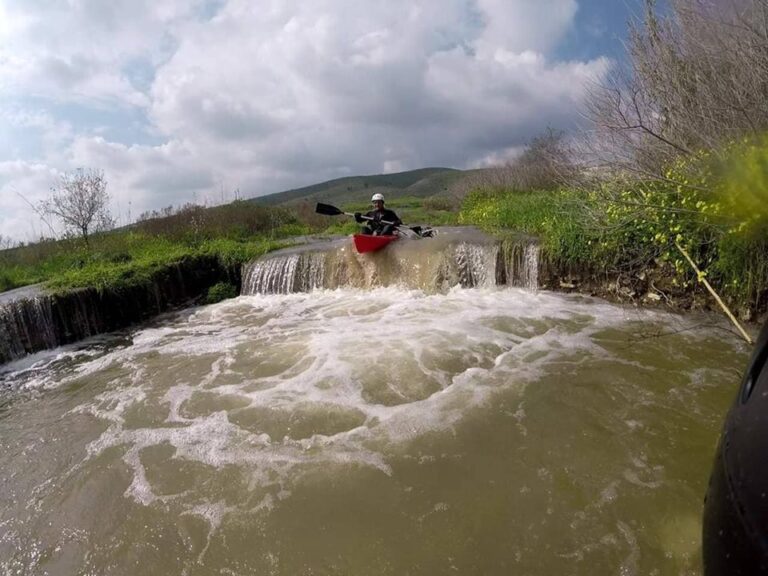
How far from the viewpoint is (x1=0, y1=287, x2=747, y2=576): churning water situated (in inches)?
96.8

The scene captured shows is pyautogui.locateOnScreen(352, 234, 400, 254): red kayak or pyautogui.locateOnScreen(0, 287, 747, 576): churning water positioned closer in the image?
pyautogui.locateOnScreen(0, 287, 747, 576): churning water

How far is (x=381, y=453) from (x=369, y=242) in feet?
21.4

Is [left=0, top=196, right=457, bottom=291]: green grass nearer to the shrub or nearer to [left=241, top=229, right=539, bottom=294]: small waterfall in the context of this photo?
the shrub

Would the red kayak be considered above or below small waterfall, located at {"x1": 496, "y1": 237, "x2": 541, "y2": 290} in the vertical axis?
above

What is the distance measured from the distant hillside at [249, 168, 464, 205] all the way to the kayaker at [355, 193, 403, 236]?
50.4 metres

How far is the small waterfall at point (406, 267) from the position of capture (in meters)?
8.09

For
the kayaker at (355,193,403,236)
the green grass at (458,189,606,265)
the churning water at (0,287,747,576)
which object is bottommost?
the churning water at (0,287,747,576)

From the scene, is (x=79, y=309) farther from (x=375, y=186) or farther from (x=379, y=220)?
(x=375, y=186)

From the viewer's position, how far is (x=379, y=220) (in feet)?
33.2

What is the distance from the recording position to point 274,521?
2707 millimetres

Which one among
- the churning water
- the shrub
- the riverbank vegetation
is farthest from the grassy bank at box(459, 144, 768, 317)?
the shrub

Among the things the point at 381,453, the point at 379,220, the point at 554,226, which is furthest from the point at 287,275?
the point at 381,453

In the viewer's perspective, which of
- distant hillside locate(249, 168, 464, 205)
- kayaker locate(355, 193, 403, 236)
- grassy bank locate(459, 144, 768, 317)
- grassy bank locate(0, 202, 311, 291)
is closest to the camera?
grassy bank locate(459, 144, 768, 317)

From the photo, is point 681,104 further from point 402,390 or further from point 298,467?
point 298,467
